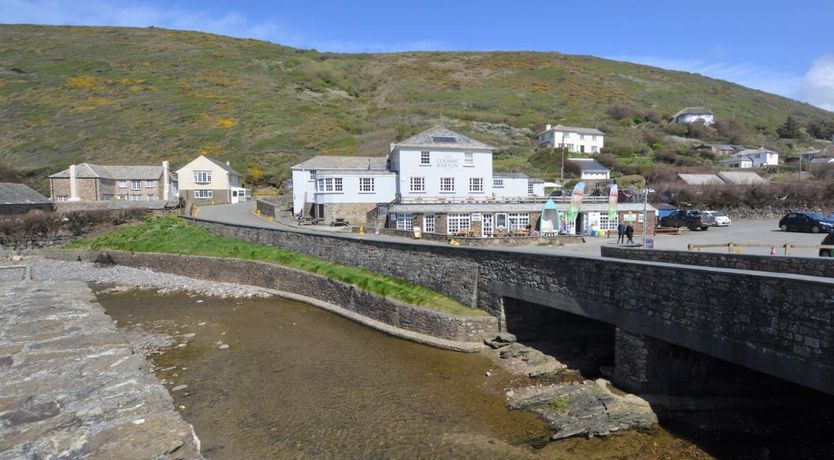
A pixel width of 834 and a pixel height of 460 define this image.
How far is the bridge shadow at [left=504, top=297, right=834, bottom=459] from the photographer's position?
32.9 feet

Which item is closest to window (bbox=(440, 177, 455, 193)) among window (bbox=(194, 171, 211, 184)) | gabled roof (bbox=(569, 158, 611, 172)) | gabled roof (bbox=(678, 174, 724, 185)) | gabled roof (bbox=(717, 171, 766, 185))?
gabled roof (bbox=(678, 174, 724, 185))

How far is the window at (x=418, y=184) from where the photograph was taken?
41719mm

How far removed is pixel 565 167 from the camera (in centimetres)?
6731

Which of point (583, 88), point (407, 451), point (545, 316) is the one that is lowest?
point (407, 451)

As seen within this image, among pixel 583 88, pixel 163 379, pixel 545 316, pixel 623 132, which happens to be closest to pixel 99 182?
pixel 163 379

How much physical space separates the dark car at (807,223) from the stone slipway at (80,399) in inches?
1536

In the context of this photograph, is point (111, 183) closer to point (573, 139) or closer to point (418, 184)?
point (418, 184)

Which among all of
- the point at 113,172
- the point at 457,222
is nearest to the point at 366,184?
the point at 457,222

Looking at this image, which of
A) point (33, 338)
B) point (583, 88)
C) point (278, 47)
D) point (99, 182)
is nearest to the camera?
point (33, 338)

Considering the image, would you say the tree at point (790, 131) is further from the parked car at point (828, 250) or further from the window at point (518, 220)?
the parked car at point (828, 250)

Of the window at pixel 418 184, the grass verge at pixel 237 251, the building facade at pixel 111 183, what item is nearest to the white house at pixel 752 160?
the window at pixel 418 184

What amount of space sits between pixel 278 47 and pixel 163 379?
169 meters

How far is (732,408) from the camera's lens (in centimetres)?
1148

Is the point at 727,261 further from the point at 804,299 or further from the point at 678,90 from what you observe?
the point at 678,90
